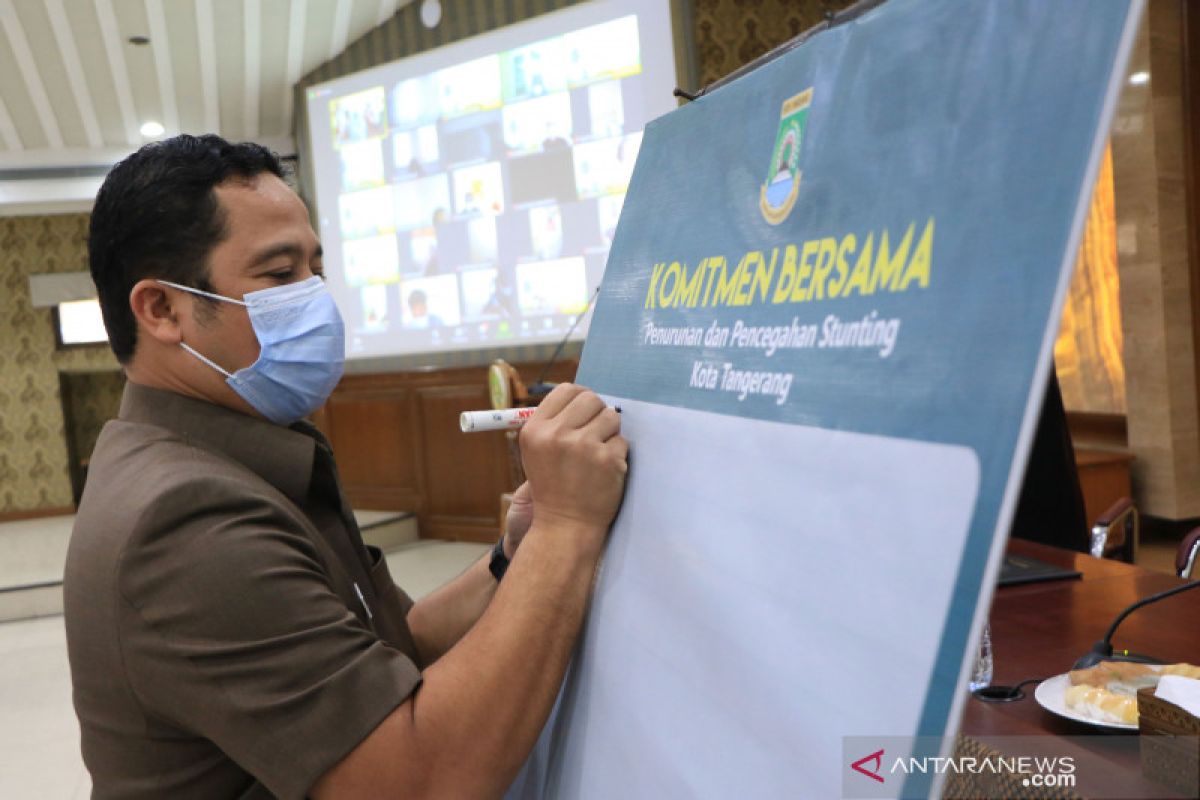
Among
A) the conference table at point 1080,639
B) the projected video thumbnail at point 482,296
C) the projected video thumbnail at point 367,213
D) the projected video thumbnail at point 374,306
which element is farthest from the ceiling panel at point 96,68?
the conference table at point 1080,639

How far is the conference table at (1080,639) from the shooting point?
0.67 m

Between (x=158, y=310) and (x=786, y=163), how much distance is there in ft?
2.40

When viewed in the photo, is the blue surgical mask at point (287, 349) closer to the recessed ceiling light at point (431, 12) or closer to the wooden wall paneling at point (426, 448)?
the wooden wall paneling at point (426, 448)

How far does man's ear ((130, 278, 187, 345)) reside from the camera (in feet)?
3.55

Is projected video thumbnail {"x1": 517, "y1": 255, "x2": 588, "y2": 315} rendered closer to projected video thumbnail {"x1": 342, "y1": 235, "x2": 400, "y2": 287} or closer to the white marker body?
projected video thumbnail {"x1": 342, "y1": 235, "x2": 400, "y2": 287}

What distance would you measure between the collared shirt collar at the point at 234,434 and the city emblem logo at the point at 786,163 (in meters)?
0.61

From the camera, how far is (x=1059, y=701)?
0.96m

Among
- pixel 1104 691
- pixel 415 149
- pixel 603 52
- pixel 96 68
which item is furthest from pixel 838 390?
pixel 96 68

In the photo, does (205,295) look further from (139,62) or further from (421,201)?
(139,62)

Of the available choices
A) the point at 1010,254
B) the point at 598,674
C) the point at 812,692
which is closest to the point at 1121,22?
the point at 1010,254

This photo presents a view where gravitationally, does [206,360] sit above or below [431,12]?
below

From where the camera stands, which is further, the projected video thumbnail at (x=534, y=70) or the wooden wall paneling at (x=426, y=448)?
the wooden wall paneling at (x=426, y=448)

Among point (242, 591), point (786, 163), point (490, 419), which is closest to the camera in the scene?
point (786, 163)

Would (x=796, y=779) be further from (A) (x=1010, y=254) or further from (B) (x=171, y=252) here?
(B) (x=171, y=252)
